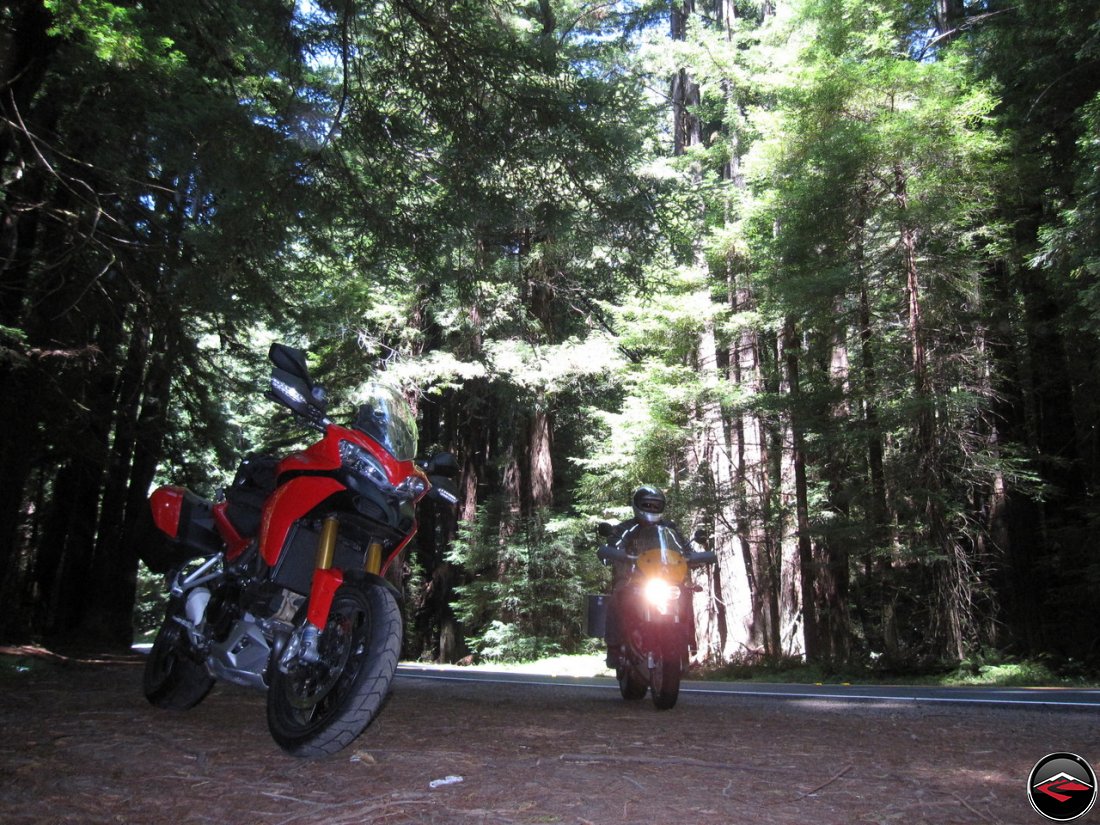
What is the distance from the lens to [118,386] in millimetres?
11508

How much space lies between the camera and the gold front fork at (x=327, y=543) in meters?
3.94

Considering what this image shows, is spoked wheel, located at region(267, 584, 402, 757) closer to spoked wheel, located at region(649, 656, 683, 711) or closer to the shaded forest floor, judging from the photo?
the shaded forest floor

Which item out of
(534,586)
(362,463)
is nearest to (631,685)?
(362,463)

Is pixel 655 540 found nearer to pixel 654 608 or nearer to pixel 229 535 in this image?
pixel 654 608

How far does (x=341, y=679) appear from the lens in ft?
12.2

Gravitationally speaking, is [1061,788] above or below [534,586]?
below

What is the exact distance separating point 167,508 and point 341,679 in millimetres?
2084

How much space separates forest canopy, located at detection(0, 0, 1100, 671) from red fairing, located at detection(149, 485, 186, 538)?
2.26 metres

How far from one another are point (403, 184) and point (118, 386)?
6370 mm

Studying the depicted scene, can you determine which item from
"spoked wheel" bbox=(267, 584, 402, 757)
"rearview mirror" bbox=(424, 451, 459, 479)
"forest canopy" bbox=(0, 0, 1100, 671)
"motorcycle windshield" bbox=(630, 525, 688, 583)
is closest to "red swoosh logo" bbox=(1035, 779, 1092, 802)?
"spoked wheel" bbox=(267, 584, 402, 757)

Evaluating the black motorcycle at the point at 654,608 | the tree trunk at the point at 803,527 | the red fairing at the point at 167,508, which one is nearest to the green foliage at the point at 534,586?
the tree trunk at the point at 803,527

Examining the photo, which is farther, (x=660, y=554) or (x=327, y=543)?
(x=660, y=554)

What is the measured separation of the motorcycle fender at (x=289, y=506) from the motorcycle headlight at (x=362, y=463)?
0.11 metres

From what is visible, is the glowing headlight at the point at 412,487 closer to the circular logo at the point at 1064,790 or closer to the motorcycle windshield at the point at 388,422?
the motorcycle windshield at the point at 388,422
